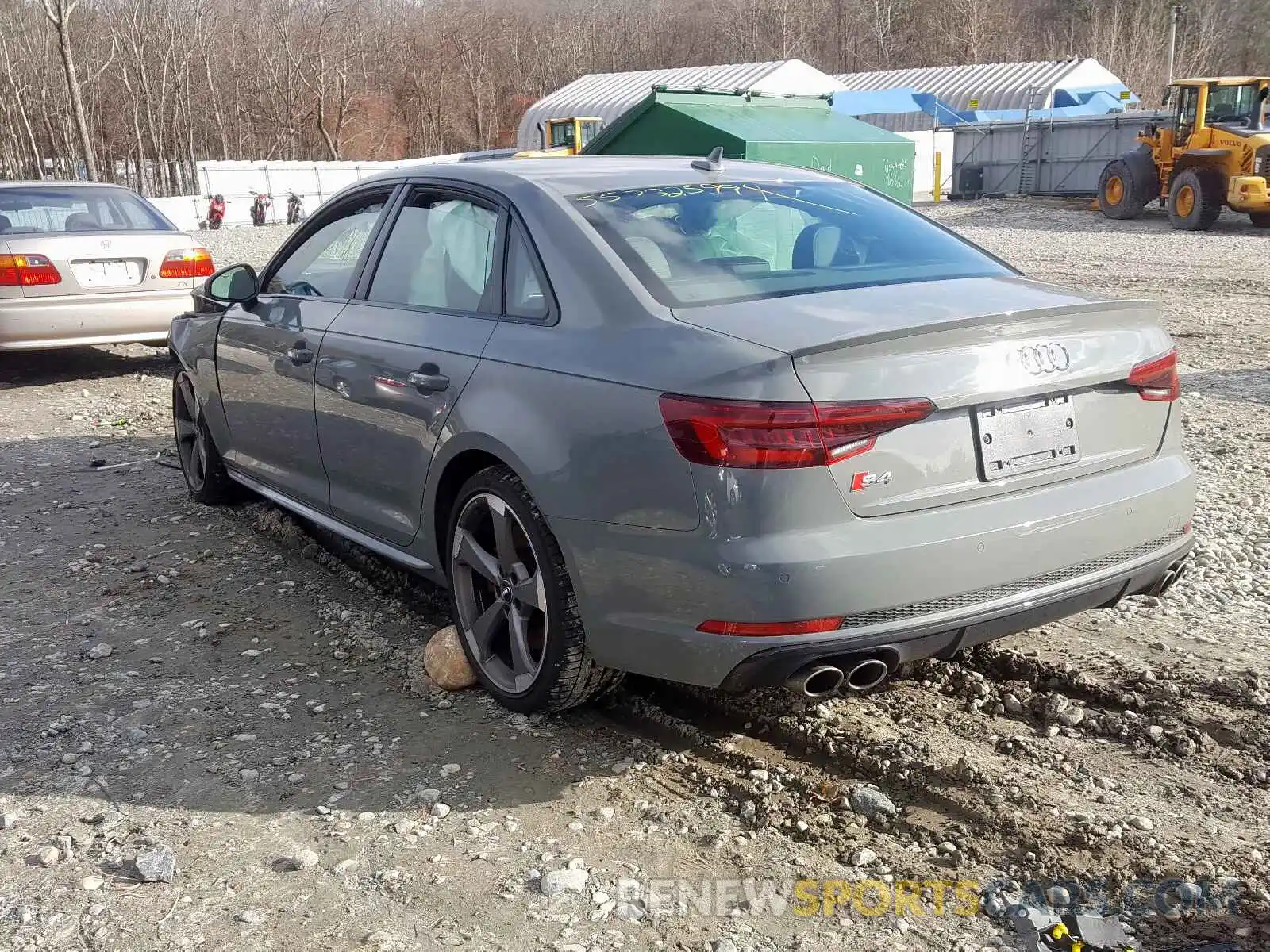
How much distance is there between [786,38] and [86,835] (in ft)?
312

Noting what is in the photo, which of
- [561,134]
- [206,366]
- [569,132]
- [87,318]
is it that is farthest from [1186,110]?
[206,366]

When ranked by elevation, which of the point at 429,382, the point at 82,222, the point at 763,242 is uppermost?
the point at 763,242

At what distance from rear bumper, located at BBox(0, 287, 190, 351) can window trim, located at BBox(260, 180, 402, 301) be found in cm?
488

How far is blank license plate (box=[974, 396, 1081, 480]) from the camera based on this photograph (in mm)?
2938

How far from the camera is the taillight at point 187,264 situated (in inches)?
385

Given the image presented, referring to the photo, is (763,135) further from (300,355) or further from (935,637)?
(935,637)

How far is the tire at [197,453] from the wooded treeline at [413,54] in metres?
44.6

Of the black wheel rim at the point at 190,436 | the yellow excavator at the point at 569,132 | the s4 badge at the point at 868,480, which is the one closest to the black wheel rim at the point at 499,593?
the s4 badge at the point at 868,480

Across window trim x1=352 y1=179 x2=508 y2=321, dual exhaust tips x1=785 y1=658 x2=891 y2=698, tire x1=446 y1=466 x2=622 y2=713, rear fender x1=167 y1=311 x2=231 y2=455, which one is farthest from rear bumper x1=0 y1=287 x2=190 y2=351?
dual exhaust tips x1=785 y1=658 x2=891 y2=698

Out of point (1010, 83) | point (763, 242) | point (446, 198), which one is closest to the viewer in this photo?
point (763, 242)

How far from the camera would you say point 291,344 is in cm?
463

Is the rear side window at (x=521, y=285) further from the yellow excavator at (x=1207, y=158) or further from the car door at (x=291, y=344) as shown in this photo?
the yellow excavator at (x=1207, y=158)

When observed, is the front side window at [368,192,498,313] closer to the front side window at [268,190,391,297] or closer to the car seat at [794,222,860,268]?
the front side window at [268,190,391,297]

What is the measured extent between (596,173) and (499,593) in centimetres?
146
